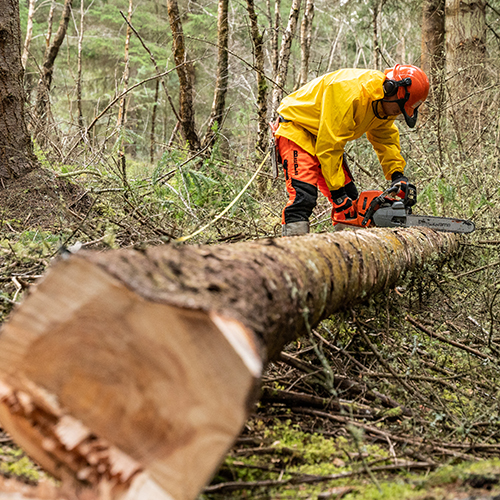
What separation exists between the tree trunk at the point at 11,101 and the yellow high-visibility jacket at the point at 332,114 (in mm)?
2569

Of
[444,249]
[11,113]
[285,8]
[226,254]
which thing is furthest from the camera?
[285,8]

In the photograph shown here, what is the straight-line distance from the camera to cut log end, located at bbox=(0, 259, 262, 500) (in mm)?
1198

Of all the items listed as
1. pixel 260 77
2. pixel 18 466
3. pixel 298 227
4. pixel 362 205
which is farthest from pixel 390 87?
pixel 18 466

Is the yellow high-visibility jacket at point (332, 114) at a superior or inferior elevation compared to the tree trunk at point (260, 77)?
inferior

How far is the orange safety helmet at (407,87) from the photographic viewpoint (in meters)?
3.92

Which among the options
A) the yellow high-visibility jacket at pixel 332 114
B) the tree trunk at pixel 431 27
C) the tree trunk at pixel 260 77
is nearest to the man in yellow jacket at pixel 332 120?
the yellow high-visibility jacket at pixel 332 114

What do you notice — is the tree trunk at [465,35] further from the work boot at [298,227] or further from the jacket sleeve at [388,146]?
the work boot at [298,227]

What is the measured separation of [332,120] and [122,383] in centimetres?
324

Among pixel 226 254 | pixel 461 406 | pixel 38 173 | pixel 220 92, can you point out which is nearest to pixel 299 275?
pixel 226 254

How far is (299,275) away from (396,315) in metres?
1.82

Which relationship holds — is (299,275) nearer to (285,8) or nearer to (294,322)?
(294,322)

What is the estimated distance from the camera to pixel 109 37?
14008 mm

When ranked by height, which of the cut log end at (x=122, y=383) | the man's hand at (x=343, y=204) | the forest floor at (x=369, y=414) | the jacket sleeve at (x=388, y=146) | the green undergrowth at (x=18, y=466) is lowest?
the forest floor at (x=369, y=414)

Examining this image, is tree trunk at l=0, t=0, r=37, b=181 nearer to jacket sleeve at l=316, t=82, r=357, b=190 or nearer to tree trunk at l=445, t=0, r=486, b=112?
jacket sleeve at l=316, t=82, r=357, b=190
